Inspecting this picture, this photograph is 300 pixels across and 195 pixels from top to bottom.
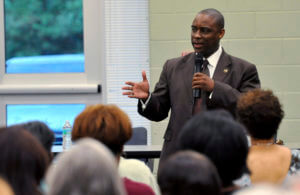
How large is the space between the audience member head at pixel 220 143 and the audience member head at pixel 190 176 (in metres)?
0.34

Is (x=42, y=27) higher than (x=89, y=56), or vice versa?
(x=42, y=27)

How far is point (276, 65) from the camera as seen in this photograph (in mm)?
4773

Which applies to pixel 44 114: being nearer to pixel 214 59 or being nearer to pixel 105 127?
pixel 214 59

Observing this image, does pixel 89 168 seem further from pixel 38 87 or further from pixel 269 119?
pixel 38 87

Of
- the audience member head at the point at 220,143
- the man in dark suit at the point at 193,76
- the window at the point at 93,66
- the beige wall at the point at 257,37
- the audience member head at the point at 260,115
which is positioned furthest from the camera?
the window at the point at 93,66

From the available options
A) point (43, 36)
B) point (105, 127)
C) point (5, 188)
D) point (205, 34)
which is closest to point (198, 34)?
point (205, 34)

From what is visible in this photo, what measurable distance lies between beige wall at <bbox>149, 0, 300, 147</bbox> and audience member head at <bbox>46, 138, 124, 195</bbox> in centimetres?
366

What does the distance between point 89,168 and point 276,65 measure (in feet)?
12.6

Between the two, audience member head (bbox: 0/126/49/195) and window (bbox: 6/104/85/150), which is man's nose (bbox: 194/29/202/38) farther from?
window (bbox: 6/104/85/150)

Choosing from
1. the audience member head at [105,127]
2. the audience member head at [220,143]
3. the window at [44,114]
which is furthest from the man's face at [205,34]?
the window at [44,114]

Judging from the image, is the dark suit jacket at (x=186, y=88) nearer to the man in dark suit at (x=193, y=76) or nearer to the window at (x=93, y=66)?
the man in dark suit at (x=193, y=76)

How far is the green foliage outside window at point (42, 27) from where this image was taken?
16.7 feet

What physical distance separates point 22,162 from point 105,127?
0.65 metres

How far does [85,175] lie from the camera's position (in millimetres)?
1131
